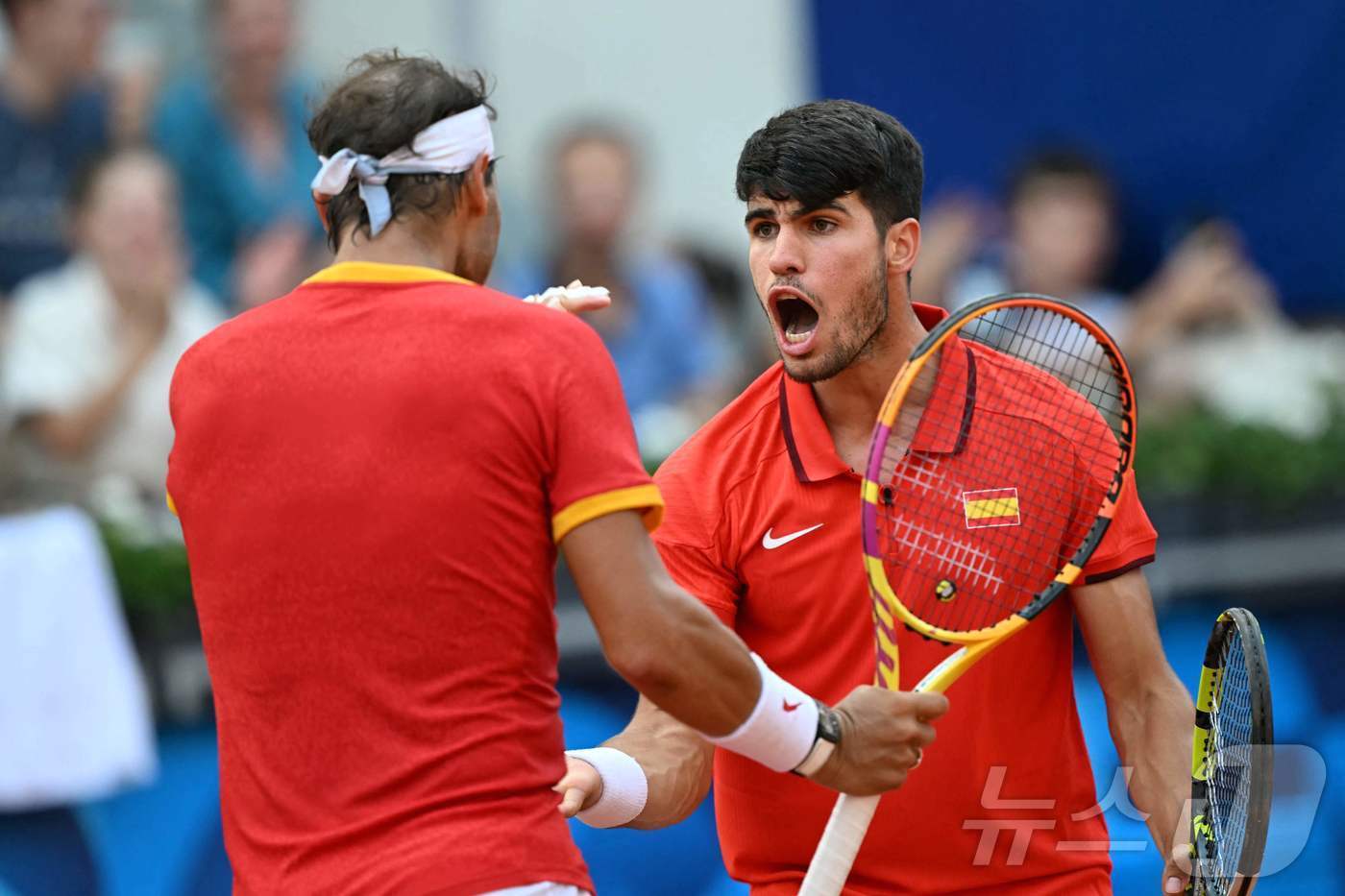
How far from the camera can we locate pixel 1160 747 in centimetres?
374

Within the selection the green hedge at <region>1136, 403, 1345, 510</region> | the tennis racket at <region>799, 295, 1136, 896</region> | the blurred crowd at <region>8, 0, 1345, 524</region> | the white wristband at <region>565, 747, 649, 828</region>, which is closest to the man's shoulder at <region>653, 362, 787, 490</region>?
the tennis racket at <region>799, 295, 1136, 896</region>

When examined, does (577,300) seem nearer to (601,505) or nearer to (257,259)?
(601,505)

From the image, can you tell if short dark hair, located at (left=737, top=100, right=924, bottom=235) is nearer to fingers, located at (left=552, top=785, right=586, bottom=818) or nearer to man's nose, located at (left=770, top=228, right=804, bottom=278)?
man's nose, located at (left=770, top=228, right=804, bottom=278)

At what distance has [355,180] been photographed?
317 cm

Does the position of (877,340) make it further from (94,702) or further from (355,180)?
(94,702)

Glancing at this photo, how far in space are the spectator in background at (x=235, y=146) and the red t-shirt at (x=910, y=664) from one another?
438cm

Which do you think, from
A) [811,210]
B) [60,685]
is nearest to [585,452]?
[811,210]

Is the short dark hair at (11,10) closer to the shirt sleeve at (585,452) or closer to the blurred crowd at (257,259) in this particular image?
the blurred crowd at (257,259)

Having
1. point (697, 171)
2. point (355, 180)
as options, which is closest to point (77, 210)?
point (697, 171)

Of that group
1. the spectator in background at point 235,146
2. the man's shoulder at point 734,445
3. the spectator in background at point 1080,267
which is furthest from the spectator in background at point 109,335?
the man's shoulder at point 734,445

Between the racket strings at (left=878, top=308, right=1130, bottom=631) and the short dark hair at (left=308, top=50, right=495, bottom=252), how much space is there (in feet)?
3.54

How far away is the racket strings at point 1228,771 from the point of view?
3.45 metres

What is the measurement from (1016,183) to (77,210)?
3933 mm

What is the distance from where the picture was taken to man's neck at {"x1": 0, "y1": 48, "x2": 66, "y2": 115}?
7602 mm
